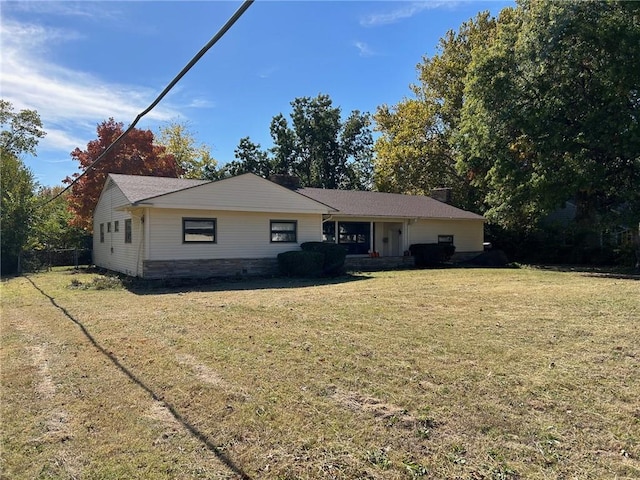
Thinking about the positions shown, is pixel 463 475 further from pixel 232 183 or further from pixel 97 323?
pixel 232 183

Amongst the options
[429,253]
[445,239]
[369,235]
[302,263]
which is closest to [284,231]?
[302,263]

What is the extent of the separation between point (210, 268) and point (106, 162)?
46.5ft

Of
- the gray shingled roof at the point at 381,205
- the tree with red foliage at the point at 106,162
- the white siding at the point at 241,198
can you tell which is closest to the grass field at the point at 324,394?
the white siding at the point at 241,198

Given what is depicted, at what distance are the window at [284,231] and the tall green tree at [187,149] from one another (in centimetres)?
2466

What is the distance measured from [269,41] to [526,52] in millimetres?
14663

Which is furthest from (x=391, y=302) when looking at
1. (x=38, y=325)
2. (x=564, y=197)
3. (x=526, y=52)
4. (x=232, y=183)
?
(x=526, y=52)

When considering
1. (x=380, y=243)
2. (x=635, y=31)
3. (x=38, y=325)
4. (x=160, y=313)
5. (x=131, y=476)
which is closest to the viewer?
(x=131, y=476)

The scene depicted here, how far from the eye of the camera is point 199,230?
51.8 ft

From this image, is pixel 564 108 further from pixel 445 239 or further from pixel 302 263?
pixel 302 263

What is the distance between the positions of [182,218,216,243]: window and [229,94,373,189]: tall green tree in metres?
25.2

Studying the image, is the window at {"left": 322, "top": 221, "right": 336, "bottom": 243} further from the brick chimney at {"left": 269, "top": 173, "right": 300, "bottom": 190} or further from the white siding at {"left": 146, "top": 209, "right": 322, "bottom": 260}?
the white siding at {"left": 146, "top": 209, "right": 322, "bottom": 260}

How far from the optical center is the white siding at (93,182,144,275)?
51.2 ft

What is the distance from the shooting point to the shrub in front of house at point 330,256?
1703cm

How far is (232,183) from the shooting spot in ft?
52.6
